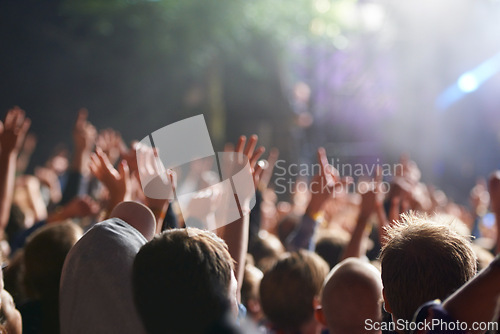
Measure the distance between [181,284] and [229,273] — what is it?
136 mm

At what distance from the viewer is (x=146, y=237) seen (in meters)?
1.54

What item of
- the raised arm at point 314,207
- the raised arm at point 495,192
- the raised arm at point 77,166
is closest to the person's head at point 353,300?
the raised arm at point 495,192

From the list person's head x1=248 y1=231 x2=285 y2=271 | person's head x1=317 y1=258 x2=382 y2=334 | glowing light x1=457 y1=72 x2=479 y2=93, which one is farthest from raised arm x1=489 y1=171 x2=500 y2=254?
glowing light x1=457 y1=72 x2=479 y2=93

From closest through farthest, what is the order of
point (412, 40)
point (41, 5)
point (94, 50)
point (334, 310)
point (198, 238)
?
point (198, 238), point (334, 310), point (41, 5), point (94, 50), point (412, 40)

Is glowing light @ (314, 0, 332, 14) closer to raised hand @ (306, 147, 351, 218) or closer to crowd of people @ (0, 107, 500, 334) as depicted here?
crowd of people @ (0, 107, 500, 334)

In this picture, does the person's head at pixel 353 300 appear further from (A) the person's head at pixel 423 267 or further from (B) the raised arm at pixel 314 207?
(B) the raised arm at pixel 314 207

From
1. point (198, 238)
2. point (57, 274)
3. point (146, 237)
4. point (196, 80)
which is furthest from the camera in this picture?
point (196, 80)

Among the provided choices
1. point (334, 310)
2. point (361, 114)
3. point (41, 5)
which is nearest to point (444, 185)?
point (361, 114)

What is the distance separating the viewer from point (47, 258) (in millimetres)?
2008

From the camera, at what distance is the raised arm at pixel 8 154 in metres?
2.29

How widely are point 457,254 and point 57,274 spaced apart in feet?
4.72

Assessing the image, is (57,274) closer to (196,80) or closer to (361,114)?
(196,80)

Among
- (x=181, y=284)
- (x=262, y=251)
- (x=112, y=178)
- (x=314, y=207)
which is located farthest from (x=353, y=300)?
(x=262, y=251)

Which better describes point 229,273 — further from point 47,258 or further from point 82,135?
point 82,135
